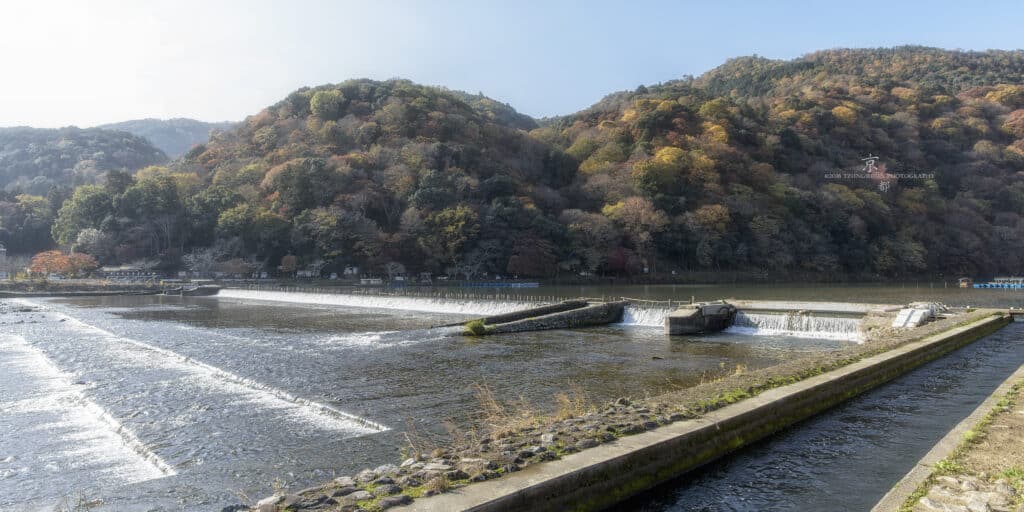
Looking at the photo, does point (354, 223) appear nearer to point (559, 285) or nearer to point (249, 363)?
point (559, 285)

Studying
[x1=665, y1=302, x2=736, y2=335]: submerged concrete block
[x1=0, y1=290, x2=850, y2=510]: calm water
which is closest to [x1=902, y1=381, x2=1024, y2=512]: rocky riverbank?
[x1=0, y1=290, x2=850, y2=510]: calm water

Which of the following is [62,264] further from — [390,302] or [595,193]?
[595,193]

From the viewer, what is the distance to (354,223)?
187ft

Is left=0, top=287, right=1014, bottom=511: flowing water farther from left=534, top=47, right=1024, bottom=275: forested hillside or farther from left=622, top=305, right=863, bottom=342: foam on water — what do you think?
left=534, top=47, right=1024, bottom=275: forested hillside

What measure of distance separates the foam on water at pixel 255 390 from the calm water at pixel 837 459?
5.53m

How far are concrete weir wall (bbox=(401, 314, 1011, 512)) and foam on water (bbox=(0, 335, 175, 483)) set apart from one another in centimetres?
570

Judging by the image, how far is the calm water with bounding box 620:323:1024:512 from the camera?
637 cm

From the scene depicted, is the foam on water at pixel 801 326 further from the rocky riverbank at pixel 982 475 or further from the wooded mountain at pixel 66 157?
the wooded mountain at pixel 66 157

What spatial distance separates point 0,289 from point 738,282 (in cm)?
6322

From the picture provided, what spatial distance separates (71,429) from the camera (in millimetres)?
10406

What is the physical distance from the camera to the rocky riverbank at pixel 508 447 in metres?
5.12

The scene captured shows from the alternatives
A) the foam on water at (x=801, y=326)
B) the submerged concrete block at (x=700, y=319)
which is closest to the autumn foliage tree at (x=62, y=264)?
the submerged concrete block at (x=700, y=319)

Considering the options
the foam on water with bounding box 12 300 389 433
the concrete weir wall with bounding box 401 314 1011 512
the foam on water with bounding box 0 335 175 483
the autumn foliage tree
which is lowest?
the foam on water with bounding box 0 335 175 483

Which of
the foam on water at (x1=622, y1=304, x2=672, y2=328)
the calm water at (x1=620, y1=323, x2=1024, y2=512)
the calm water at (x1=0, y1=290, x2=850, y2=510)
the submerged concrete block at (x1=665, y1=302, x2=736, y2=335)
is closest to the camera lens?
the calm water at (x1=620, y1=323, x2=1024, y2=512)
